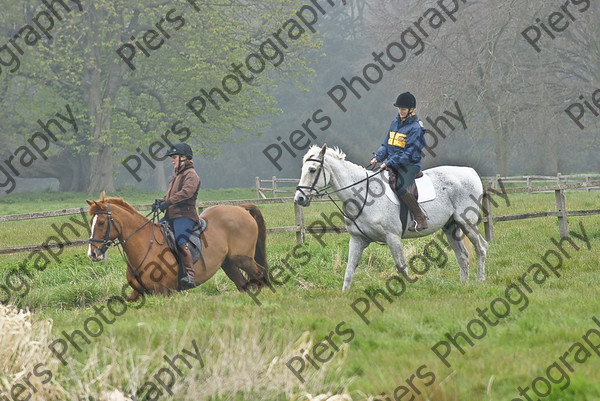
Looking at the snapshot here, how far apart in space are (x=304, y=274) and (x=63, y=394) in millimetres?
7501

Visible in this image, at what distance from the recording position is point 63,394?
6234mm

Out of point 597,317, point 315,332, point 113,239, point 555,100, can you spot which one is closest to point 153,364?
point 315,332

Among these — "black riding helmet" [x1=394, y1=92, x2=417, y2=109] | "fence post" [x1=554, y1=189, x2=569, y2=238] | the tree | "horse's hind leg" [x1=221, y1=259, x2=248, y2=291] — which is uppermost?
the tree

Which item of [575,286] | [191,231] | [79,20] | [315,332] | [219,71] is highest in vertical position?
[79,20]

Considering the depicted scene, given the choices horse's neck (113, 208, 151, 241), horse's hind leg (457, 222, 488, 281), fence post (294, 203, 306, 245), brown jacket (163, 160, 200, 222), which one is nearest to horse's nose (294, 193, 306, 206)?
brown jacket (163, 160, 200, 222)

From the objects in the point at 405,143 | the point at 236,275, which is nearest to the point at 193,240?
the point at 236,275

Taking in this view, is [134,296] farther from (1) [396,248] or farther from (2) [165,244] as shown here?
(1) [396,248]

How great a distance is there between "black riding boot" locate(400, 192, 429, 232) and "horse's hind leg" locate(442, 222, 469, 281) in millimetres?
1292

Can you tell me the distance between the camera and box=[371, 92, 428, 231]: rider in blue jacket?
37.3 feet

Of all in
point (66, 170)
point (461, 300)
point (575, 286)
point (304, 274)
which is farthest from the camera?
point (66, 170)

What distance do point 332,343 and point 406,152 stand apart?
14.9ft

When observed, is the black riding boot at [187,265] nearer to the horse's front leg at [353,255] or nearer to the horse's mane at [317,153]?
the horse's mane at [317,153]

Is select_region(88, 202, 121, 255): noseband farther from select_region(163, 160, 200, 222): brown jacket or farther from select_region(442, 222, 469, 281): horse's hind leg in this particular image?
select_region(442, 222, 469, 281): horse's hind leg

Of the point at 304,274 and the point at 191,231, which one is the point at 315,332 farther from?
the point at 304,274
